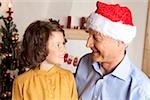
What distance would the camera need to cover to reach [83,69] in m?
1.91

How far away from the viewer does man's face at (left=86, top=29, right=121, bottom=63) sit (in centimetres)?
168

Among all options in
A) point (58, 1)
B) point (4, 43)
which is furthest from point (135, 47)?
point (4, 43)

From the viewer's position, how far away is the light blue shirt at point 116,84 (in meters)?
1.62

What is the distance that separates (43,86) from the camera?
5.66ft

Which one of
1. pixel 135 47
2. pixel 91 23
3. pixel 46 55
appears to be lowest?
pixel 135 47

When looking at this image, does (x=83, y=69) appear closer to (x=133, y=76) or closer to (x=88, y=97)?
(x=88, y=97)

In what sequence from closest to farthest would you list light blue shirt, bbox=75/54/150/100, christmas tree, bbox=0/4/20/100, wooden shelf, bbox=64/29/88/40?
1. light blue shirt, bbox=75/54/150/100
2. christmas tree, bbox=0/4/20/100
3. wooden shelf, bbox=64/29/88/40

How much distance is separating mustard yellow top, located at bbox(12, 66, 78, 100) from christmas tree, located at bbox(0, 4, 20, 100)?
1448 mm

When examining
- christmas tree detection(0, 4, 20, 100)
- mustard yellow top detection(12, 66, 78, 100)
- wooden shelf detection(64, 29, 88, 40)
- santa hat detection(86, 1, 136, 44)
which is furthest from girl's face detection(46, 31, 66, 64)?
wooden shelf detection(64, 29, 88, 40)

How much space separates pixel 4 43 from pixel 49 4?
0.98 m

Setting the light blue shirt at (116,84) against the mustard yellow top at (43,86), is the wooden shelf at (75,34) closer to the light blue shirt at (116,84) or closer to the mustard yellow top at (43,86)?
the light blue shirt at (116,84)

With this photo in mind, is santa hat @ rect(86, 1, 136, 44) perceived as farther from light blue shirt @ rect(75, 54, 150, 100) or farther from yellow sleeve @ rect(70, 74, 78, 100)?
yellow sleeve @ rect(70, 74, 78, 100)

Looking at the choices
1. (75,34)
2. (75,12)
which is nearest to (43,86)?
(75,34)

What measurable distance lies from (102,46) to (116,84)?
0.68ft
